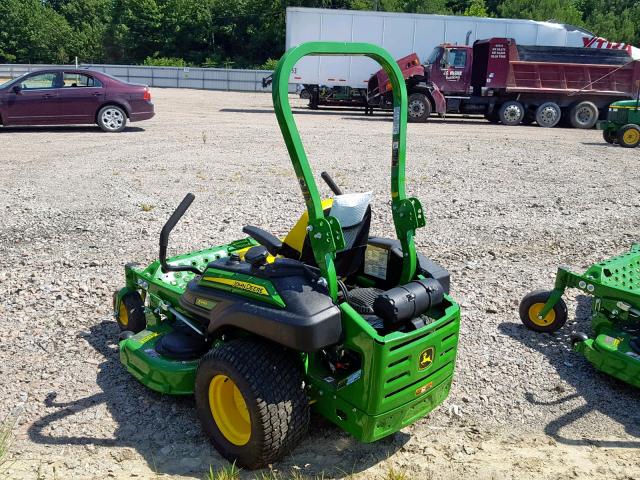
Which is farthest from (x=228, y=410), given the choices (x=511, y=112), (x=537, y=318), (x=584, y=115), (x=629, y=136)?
(x=584, y=115)

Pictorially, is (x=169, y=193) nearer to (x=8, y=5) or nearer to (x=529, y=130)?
(x=529, y=130)

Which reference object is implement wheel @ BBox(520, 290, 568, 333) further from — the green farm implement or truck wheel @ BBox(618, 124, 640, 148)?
truck wheel @ BBox(618, 124, 640, 148)

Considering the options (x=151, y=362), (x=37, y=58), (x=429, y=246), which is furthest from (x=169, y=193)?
(x=37, y=58)

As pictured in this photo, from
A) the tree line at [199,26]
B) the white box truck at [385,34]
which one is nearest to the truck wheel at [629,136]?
the white box truck at [385,34]

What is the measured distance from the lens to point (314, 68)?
22.5 metres

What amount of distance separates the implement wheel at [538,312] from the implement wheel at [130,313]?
2.92 meters

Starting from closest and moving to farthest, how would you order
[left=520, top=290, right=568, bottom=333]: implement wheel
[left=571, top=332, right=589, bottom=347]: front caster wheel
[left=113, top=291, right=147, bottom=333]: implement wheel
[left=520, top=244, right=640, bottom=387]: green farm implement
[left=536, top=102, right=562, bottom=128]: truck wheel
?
[left=520, top=244, right=640, bottom=387]: green farm implement < [left=571, top=332, right=589, bottom=347]: front caster wheel < [left=113, top=291, right=147, bottom=333]: implement wheel < [left=520, top=290, right=568, bottom=333]: implement wheel < [left=536, top=102, right=562, bottom=128]: truck wheel

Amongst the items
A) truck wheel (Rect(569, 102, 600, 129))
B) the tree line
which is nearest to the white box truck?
truck wheel (Rect(569, 102, 600, 129))

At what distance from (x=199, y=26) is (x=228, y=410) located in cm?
5529

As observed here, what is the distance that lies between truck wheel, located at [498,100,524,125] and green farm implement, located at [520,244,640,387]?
15573 mm

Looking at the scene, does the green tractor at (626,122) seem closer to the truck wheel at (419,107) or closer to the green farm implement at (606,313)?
the truck wheel at (419,107)

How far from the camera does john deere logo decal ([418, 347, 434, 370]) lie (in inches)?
127

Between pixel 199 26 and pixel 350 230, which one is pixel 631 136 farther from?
pixel 199 26

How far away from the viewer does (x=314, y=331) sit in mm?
2986
